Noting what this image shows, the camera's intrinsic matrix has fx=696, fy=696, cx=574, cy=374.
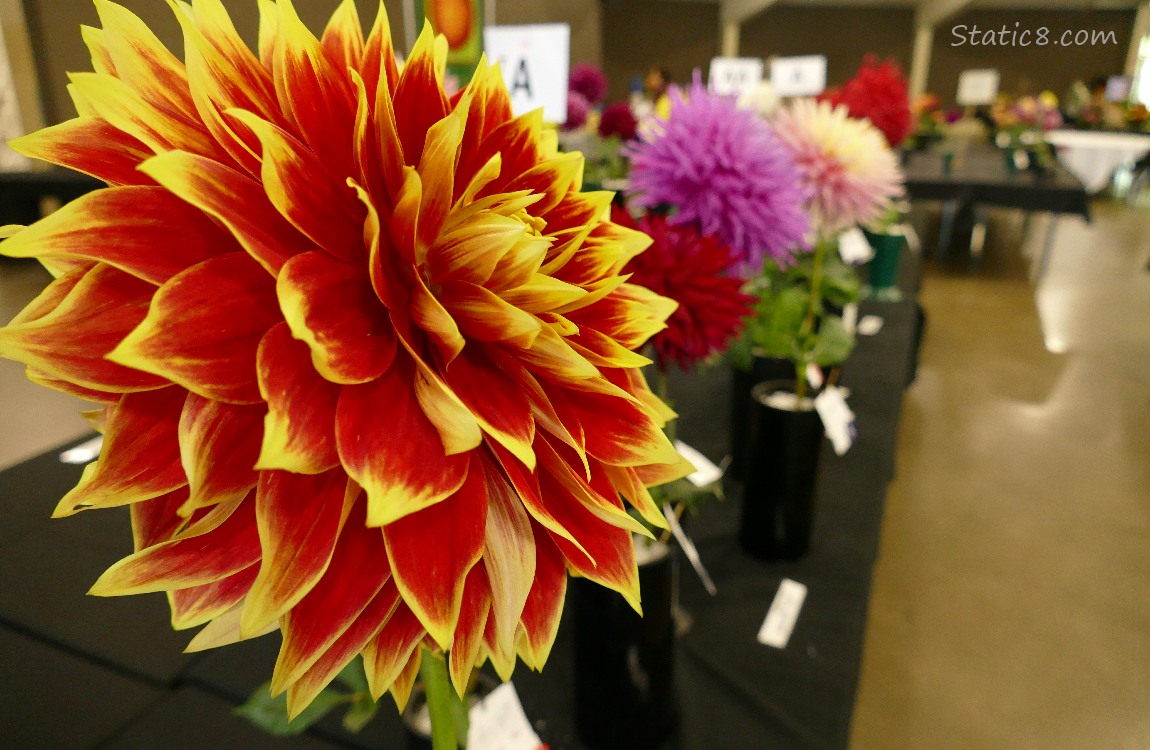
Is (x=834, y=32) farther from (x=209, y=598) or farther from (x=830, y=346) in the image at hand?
(x=209, y=598)

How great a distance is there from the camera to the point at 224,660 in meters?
0.63

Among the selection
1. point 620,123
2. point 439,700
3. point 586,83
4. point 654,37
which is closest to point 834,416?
point 439,700

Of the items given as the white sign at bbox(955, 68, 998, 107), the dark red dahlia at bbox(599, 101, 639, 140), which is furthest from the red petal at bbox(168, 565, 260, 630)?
the white sign at bbox(955, 68, 998, 107)

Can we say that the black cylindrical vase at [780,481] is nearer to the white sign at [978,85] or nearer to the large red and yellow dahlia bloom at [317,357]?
the large red and yellow dahlia bloom at [317,357]

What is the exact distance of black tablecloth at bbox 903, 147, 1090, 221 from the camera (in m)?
3.84

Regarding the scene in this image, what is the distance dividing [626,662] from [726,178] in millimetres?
405

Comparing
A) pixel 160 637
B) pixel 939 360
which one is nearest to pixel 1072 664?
pixel 160 637

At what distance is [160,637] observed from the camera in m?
0.64

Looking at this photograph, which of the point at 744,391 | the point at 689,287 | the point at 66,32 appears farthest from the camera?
the point at 744,391

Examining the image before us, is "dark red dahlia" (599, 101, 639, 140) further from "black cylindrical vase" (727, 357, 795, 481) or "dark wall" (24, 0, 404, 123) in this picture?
"dark wall" (24, 0, 404, 123)

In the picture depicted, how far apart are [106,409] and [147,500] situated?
37mm

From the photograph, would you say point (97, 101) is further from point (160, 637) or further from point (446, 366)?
point (160, 637)

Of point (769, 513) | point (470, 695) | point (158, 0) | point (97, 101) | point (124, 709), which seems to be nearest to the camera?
point (97, 101)

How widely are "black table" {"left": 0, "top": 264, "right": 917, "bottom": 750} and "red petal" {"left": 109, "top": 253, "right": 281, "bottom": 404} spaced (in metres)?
0.46
